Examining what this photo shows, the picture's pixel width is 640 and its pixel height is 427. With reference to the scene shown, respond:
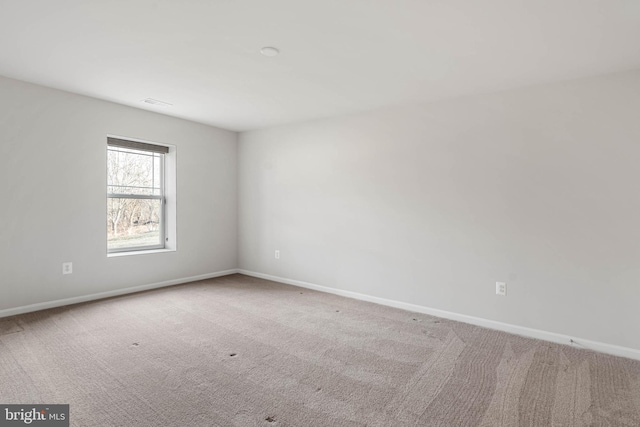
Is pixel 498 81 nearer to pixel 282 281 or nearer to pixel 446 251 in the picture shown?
pixel 446 251

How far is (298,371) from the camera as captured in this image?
94.6 inches

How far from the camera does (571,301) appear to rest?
2973mm

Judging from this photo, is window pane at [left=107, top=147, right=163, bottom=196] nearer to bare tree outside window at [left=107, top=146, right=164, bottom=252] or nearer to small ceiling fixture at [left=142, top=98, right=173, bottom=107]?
bare tree outside window at [left=107, top=146, right=164, bottom=252]

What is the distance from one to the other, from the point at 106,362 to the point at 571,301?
3.82 metres

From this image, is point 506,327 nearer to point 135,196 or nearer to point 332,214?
point 332,214

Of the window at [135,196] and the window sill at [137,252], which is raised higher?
the window at [135,196]

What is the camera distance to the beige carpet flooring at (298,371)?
75.6 inches

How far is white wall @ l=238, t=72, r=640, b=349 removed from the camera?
281 cm

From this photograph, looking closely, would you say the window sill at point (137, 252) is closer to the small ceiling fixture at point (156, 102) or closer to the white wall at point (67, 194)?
the white wall at point (67, 194)

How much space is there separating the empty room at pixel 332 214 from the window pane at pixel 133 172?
30mm

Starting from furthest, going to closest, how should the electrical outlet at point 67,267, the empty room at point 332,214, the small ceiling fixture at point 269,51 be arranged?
the electrical outlet at point 67,267 → the small ceiling fixture at point 269,51 → the empty room at point 332,214

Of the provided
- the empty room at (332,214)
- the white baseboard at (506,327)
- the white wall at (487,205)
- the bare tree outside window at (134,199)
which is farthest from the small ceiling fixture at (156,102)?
the white baseboard at (506,327)

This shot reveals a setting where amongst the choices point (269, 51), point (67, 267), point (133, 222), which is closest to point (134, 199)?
point (133, 222)

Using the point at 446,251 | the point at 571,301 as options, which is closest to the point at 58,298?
the point at 446,251
